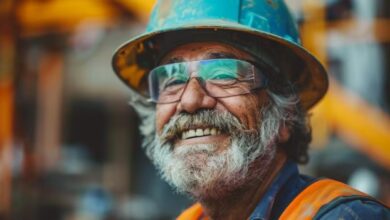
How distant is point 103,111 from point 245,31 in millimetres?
9157

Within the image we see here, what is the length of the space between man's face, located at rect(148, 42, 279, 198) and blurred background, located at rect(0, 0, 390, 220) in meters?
2.40

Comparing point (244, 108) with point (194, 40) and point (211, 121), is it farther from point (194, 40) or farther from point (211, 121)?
point (194, 40)

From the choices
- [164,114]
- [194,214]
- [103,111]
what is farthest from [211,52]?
Result: [103,111]

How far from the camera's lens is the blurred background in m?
5.89

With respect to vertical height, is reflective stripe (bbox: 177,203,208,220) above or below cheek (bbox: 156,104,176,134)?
below

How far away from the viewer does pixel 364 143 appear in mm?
6527

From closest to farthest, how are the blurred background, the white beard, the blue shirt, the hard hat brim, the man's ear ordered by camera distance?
the blue shirt
the white beard
the hard hat brim
the man's ear
the blurred background

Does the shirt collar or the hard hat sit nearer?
the shirt collar

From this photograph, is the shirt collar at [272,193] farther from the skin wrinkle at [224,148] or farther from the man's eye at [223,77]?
the man's eye at [223,77]

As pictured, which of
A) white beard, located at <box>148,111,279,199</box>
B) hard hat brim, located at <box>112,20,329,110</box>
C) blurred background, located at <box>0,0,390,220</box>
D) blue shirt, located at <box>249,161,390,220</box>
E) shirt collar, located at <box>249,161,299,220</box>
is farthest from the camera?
blurred background, located at <box>0,0,390,220</box>

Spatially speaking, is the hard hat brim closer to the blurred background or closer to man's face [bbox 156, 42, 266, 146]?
man's face [bbox 156, 42, 266, 146]

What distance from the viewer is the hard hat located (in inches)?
108

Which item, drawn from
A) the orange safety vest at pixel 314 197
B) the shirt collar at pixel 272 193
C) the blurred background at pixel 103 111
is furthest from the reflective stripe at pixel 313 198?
the blurred background at pixel 103 111

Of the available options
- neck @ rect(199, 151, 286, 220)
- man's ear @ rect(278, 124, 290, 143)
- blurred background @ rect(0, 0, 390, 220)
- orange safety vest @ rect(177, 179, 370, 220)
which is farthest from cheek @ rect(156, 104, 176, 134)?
blurred background @ rect(0, 0, 390, 220)
